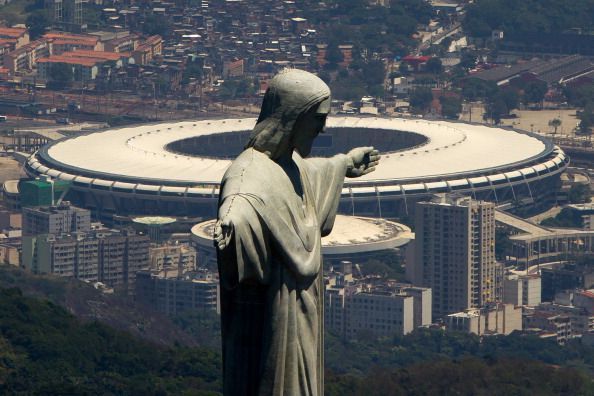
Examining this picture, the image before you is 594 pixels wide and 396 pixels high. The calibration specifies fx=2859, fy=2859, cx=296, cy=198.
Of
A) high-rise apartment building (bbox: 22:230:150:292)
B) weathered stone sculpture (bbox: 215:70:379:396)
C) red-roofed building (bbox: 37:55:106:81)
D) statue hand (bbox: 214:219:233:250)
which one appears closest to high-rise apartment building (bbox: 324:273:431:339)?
high-rise apartment building (bbox: 22:230:150:292)

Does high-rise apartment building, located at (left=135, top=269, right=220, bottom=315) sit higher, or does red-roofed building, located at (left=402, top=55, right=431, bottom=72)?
red-roofed building, located at (left=402, top=55, right=431, bottom=72)

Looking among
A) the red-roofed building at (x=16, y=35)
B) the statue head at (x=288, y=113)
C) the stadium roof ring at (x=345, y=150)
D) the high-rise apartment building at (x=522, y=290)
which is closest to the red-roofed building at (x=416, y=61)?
the stadium roof ring at (x=345, y=150)

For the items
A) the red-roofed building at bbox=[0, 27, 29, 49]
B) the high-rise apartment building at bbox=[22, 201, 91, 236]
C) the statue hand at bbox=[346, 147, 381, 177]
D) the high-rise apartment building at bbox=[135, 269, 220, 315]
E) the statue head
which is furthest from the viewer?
the red-roofed building at bbox=[0, 27, 29, 49]

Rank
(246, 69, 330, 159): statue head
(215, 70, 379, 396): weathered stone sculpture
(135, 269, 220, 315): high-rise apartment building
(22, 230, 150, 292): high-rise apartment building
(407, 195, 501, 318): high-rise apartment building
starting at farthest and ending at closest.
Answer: (22, 230, 150, 292): high-rise apartment building
(407, 195, 501, 318): high-rise apartment building
(135, 269, 220, 315): high-rise apartment building
(246, 69, 330, 159): statue head
(215, 70, 379, 396): weathered stone sculpture

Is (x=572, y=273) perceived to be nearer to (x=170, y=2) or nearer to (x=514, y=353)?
(x=514, y=353)

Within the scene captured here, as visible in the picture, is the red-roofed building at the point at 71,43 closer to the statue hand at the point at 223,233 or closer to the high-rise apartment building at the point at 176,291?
the high-rise apartment building at the point at 176,291

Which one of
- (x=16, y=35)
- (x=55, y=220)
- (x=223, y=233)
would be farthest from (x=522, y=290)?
(x=223, y=233)

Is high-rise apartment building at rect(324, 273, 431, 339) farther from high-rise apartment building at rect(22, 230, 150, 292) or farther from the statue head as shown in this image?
the statue head
